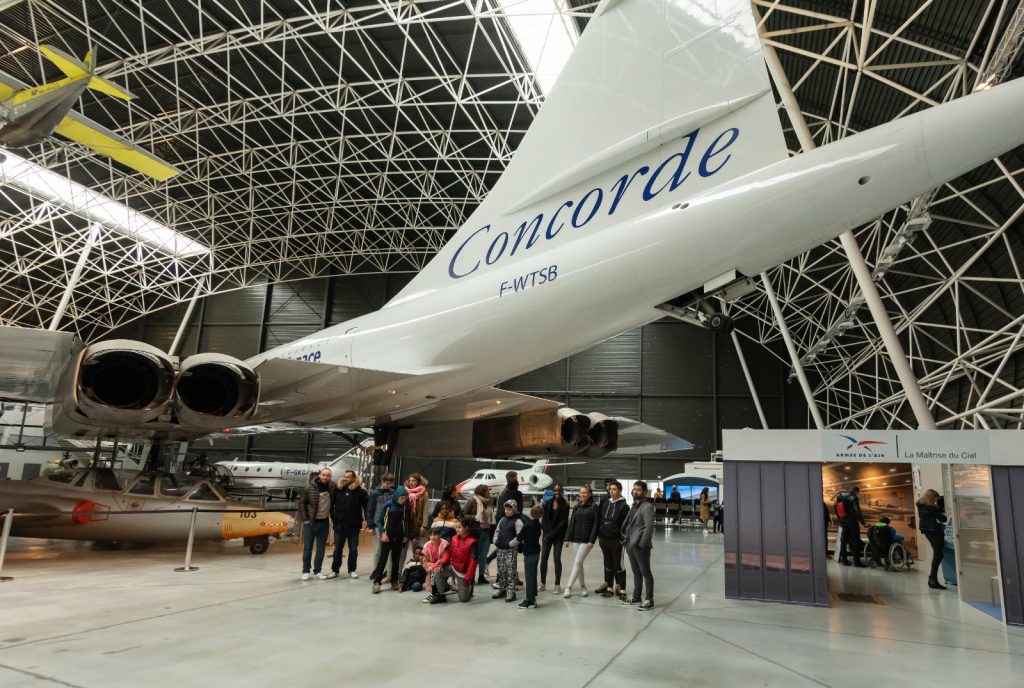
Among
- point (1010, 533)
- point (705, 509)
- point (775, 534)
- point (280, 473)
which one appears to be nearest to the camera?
point (1010, 533)

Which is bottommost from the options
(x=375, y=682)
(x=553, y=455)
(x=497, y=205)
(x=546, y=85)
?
(x=375, y=682)

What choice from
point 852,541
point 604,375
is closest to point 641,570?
point 852,541

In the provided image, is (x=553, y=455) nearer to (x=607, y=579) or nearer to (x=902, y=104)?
(x=607, y=579)

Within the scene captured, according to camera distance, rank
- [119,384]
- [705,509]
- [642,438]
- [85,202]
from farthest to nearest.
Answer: [85,202] < [705,509] < [642,438] < [119,384]

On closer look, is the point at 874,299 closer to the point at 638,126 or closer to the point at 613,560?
the point at 613,560

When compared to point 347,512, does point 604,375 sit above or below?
above

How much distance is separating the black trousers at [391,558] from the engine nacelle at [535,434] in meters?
2.93

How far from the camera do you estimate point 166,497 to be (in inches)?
314

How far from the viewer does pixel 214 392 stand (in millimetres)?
6586

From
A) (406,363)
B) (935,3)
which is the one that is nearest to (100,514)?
(406,363)

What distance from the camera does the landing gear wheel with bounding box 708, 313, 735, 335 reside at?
13.6 feet

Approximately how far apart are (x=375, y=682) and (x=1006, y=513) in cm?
591

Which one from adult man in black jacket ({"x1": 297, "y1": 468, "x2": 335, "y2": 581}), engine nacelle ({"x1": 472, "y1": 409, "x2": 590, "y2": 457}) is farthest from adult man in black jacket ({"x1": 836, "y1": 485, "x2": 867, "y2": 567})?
adult man in black jacket ({"x1": 297, "y1": 468, "x2": 335, "y2": 581})

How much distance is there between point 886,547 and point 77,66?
16881 millimetres
